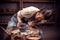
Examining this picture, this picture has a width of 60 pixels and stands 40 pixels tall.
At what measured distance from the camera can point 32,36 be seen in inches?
56.8

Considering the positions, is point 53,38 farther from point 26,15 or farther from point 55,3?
point 26,15

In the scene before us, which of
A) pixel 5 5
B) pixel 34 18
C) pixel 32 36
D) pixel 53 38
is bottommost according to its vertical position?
pixel 53 38

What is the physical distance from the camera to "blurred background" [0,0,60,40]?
2.25 metres

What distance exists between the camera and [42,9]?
2.35 m

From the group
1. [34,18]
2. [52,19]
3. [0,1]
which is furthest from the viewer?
[52,19]

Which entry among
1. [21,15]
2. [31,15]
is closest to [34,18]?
[31,15]

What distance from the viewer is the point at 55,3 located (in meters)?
2.29

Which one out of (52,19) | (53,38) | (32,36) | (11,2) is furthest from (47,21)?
(32,36)

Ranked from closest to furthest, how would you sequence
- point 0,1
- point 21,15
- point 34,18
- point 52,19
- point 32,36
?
point 32,36, point 34,18, point 21,15, point 0,1, point 52,19

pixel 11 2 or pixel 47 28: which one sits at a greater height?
pixel 11 2

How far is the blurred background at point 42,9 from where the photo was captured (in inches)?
88.7

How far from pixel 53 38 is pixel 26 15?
77cm

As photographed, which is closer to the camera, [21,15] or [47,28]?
[21,15]

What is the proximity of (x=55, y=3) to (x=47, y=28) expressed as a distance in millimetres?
335
